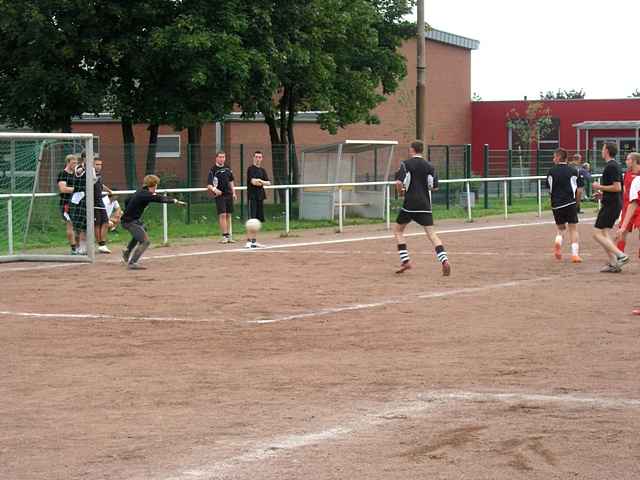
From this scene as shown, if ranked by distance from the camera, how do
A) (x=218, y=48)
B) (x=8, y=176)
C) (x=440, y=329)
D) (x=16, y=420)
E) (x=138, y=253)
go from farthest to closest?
(x=218, y=48)
(x=8, y=176)
(x=138, y=253)
(x=440, y=329)
(x=16, y=420)

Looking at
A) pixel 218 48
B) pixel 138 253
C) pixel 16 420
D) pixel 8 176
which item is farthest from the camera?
pixel 218 48

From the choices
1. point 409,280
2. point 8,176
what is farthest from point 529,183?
point 409,280

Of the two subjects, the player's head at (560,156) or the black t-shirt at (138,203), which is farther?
the player's head at (560,156)

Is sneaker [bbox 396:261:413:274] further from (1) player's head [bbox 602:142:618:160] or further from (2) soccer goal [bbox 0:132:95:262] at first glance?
(2) soccer goal [bbox 0:132:95:262]

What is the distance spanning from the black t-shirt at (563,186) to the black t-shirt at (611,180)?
130cm

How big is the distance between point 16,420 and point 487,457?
3191mm

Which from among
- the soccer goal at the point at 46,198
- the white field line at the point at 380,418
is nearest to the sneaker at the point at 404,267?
the soccer goal at the point at 46,198

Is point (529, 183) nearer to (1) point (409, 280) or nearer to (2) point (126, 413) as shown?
(1) point (409, 280)

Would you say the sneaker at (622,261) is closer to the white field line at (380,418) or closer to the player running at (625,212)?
the player running at (625,212)

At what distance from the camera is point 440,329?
12.5 metres

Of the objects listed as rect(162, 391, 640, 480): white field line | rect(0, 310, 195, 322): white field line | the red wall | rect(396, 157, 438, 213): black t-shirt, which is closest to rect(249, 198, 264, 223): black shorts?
rect(396, 157, 438, 213): black t-shirt

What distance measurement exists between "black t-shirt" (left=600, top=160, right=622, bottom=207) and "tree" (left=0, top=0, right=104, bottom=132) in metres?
Answer: 15.1

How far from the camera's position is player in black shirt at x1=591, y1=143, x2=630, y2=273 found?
17984 millimetres

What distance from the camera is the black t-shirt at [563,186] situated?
65.3ft
